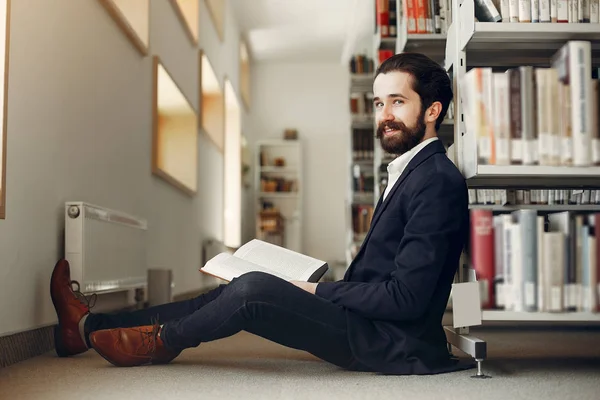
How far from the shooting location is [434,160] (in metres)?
2.08

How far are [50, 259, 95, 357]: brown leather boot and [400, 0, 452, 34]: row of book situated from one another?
173cm

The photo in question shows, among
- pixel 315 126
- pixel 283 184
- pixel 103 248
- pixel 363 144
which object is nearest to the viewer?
pixel 103 248

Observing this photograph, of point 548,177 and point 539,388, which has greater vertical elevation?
point 548,177

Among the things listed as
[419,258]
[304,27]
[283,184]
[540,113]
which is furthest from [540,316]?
[283,184]

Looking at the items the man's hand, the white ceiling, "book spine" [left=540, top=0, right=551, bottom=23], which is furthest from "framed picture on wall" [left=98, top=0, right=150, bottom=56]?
the white ceiling

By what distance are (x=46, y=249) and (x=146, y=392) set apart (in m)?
1.11

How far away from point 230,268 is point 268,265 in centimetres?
12

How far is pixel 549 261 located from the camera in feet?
6.18

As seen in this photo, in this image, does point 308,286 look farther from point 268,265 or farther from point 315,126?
point 315,126

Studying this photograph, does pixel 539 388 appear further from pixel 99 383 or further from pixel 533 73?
pixel 99 383

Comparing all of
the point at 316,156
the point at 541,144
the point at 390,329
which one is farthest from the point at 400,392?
the point at 316,156

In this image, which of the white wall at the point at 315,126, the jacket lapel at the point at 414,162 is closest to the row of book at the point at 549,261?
the jacket lapel at the point at 414,162

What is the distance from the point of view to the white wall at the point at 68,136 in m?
2.45

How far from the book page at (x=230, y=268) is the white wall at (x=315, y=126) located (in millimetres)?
7724
